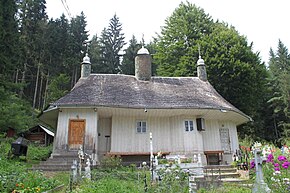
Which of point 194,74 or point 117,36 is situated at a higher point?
point 117,36

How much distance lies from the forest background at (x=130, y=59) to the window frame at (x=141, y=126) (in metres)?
6.77

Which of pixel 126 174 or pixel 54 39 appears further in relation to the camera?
pixel 54 39

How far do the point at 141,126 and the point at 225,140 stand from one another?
5.75 m

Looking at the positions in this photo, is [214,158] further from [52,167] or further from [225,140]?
[52,167]

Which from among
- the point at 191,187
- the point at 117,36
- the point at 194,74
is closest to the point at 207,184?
the point at 191,187

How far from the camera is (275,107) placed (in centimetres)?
3459

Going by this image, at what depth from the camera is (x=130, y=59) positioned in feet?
127

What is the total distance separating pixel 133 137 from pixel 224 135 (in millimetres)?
6180

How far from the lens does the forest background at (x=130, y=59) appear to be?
1733 centimetres

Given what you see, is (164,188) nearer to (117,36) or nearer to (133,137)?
(133,137)

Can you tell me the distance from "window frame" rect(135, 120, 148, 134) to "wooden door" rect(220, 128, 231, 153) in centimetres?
521

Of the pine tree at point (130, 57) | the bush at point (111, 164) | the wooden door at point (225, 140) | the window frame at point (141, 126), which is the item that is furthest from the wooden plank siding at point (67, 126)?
the pine tree at point (130, 57)

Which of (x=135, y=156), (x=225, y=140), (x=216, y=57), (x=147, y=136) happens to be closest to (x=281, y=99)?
(x=216, y=57)

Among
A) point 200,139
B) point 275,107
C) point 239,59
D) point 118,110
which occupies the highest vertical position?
point 239,59
